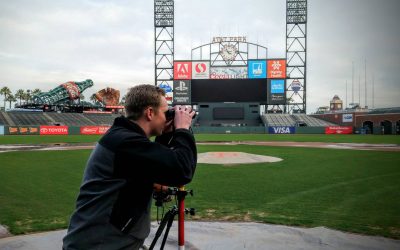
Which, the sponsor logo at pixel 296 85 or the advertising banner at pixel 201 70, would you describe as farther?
the sponsor logo at pixel 296 85

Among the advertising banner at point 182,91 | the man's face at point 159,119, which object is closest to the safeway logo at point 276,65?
the advertising banner at point 182,91

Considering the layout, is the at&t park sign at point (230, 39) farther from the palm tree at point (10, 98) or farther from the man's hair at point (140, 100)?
the palm tree at point (10, 98)

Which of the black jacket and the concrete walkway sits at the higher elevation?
the black jacket

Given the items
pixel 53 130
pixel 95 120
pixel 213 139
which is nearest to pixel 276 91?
pixel 213 139

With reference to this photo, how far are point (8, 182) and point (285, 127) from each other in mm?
54248

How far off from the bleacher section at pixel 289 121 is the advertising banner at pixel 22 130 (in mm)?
38268

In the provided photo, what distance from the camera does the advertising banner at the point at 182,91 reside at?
60219 millimetres

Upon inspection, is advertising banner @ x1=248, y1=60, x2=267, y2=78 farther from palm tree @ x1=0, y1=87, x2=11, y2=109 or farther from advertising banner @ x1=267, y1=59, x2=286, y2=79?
palm tree @ x1=0, y1=87, x2=11, y2=109

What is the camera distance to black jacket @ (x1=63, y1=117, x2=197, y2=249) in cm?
232

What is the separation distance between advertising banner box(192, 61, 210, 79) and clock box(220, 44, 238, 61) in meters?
4.39

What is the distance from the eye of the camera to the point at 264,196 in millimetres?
8688

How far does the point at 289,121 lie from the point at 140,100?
6626cm

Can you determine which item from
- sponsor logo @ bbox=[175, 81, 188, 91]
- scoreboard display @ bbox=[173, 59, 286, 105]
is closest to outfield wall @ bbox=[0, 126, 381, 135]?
scoreboard display @ bbox=[173, 59, 286, 105]

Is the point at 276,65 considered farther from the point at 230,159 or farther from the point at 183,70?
the point at 230,159
